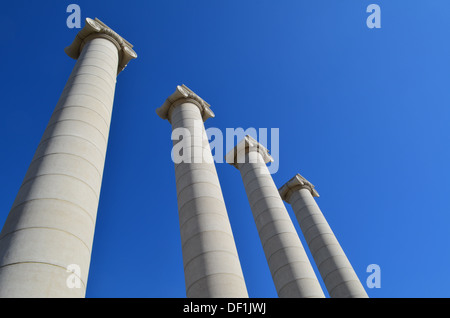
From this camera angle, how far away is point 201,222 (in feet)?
108

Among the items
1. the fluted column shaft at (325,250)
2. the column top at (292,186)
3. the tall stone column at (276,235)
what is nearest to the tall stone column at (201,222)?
the tall stone column at (276,235)

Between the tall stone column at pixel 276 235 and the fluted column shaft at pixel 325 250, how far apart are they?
453 inches

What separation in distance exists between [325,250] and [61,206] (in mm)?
49757

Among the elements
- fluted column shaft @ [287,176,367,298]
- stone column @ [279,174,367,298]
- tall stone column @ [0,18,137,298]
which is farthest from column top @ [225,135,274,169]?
tall stone column @ [0,18,137,298]

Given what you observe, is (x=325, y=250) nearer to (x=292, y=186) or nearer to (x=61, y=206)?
(x=292, y=186)

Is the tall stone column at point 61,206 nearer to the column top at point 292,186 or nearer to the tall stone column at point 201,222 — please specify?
the tall stone column at point 201,222

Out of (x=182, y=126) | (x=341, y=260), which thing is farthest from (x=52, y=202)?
(x=341, y=260)

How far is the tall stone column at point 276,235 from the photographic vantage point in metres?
43.2

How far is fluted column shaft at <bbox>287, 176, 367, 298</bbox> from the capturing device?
174ft

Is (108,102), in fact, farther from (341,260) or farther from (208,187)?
(341,260)

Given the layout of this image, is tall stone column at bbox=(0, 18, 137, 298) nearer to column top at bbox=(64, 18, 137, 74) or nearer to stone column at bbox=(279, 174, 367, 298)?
column top at bbox=(64, 18, 137, 74)

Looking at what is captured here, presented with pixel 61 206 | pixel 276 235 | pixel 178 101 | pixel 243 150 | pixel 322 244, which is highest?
pixel 243 150

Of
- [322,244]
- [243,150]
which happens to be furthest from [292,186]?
[322,244]
